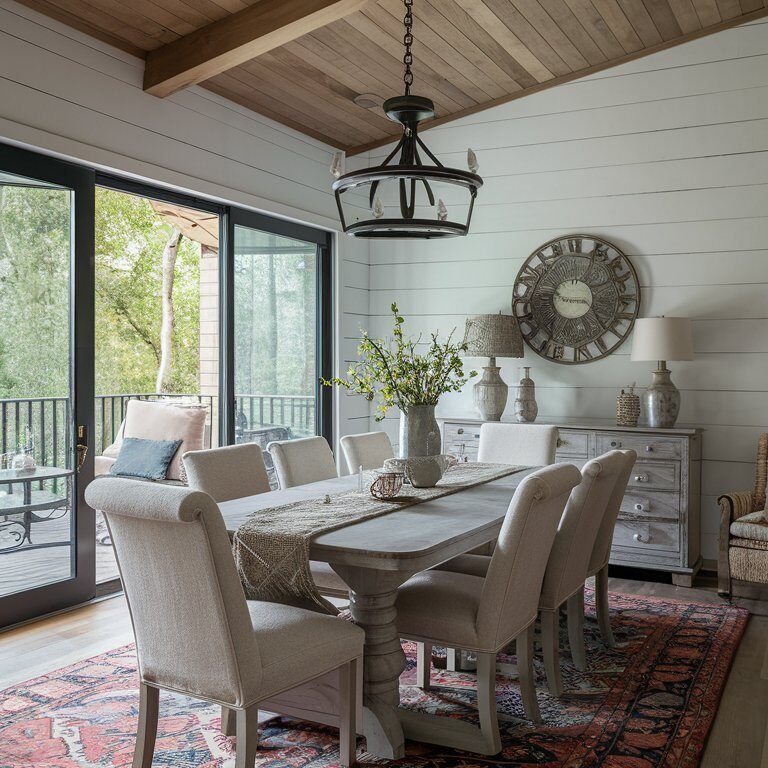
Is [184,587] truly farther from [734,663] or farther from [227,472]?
[734,663]

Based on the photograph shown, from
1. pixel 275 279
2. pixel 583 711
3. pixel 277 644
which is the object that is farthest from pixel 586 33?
pixel 277 644

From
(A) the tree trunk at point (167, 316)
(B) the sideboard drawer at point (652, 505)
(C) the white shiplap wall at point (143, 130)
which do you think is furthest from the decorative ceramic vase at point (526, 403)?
(A) the tree trunk at point (167, 316)

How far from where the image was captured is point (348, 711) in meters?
2.52

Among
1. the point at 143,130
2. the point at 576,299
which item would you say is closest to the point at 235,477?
the point at 143,130

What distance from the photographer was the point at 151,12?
155 inches

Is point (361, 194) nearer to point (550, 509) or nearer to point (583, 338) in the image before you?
point (583, 338)

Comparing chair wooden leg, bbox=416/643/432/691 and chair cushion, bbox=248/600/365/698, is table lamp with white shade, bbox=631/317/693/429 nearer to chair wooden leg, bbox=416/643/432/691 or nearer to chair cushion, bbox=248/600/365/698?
chair wooden leg, bbox=416/643/432/691

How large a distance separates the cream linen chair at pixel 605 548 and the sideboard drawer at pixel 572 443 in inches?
54.2

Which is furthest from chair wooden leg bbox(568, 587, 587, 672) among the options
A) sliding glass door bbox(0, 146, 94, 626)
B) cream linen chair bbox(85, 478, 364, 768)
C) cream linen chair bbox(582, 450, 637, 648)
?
sliding glass door bbox(0, 146, 94, 626)

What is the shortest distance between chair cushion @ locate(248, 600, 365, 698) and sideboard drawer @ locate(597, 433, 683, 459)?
286 cm

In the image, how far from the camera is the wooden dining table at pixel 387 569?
7.99 ft

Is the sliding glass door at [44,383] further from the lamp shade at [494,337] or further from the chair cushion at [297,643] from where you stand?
the lamp shade at [494,337]

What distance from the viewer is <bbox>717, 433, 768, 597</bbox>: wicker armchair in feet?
14.5

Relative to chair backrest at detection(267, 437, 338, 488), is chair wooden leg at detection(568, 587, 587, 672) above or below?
below
